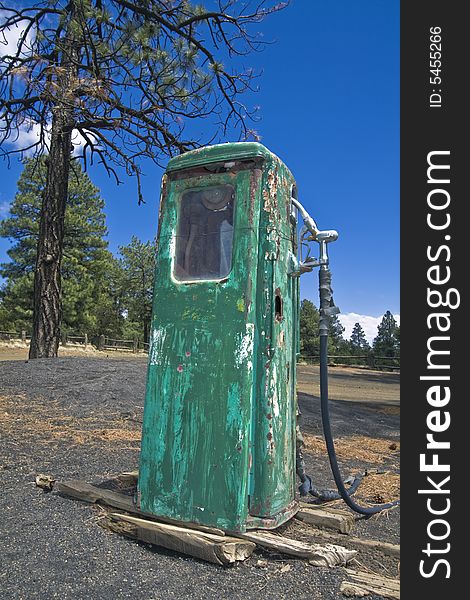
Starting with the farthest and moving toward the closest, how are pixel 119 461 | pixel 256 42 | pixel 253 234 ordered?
pixel 256 42 → pixel 119 461 → pixel 253 234

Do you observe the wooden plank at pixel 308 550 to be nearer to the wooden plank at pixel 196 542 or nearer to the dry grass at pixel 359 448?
the wooden plank at pixel 196 542

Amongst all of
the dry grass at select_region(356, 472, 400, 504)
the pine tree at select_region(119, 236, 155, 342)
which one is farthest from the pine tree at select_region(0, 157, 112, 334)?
the dry grass at select_region(356, 472, 400, 504)

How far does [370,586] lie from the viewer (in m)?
2.02

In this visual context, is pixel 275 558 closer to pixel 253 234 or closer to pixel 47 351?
pixel 253 234

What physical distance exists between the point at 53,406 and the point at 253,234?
4817 mm

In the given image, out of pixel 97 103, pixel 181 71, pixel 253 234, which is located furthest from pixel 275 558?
pixel 181 71

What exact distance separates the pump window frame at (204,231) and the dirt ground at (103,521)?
1.40m

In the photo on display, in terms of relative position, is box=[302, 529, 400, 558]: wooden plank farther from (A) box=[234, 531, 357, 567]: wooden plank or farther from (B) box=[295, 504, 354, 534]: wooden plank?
(A) box=[234, 531, 357, 567]: wooden plank

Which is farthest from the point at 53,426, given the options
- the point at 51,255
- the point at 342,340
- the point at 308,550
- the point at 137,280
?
the point at 342,340

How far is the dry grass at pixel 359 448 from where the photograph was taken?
5.05m

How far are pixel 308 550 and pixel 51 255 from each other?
29.8 ft

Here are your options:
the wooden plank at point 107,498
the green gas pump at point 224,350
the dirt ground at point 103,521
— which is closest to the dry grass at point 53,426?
the dirt ground at point 103,521

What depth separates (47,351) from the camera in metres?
9.94

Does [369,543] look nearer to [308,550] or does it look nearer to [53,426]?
[308,550]
